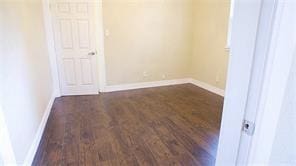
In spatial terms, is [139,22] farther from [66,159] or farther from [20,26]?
[66,159]

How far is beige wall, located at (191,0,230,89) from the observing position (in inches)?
155

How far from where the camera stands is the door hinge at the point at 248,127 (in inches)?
26.8

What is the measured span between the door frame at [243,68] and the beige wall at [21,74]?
1.66m

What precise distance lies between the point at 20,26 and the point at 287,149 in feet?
8.51

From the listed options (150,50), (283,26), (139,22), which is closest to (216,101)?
(150,50)

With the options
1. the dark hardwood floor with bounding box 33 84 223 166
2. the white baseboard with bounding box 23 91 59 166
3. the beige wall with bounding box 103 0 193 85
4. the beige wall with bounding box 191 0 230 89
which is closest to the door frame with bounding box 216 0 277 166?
the dark hardwood floor with bounding box 33 84 223 166

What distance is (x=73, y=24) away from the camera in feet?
12.4

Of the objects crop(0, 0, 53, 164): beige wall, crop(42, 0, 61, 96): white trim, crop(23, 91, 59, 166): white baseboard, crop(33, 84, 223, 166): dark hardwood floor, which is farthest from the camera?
crop(42, 0, 61, 96): white trim

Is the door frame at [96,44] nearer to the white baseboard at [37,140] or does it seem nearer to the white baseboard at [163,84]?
the white baseboard at [163,84]

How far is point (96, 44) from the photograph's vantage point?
13.1 feet

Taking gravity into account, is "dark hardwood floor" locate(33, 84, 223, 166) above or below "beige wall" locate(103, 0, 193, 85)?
below

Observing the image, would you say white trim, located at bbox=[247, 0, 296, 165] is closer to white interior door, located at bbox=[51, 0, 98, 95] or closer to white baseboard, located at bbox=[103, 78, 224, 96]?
white baseboard, located at bbox=[103, 78, 224, 96]

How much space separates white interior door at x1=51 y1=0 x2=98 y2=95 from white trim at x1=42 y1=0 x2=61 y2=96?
7cm

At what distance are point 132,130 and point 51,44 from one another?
235 cm
